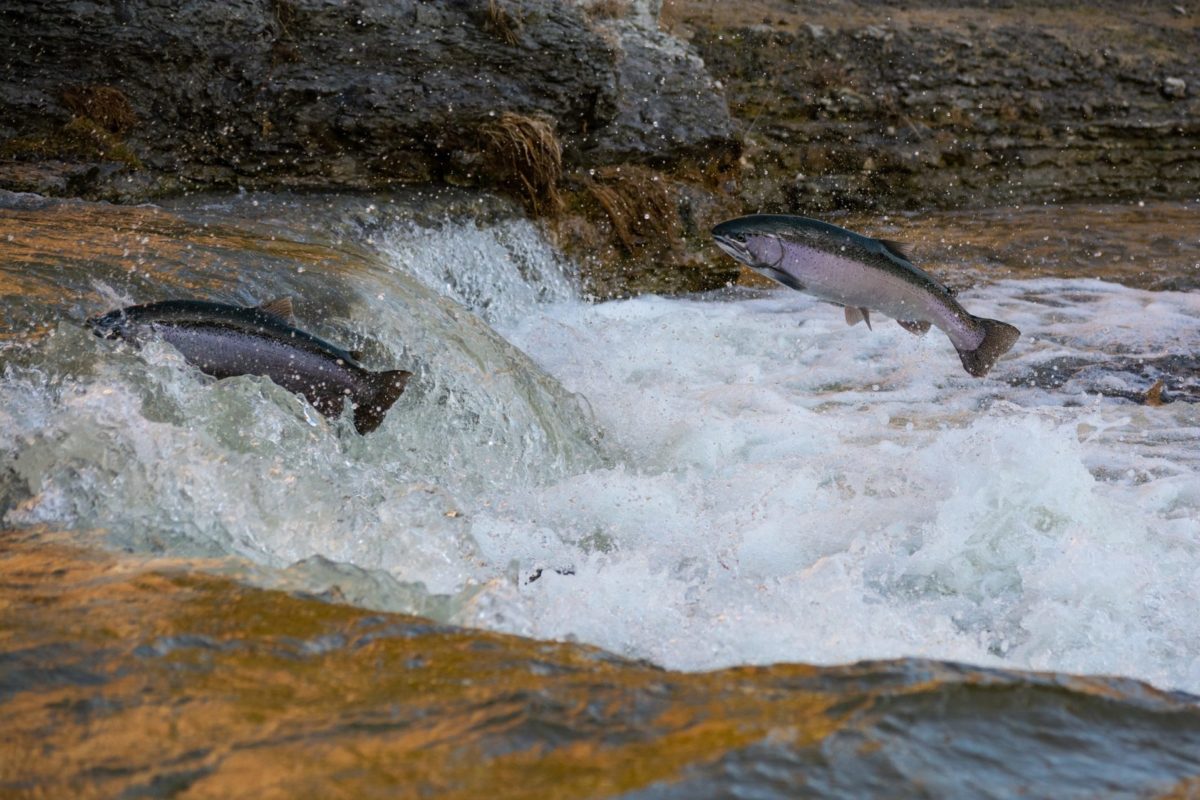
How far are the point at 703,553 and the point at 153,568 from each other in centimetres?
168

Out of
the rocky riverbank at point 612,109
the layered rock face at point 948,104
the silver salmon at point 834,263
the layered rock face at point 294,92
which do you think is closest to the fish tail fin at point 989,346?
the silver salmon at point 834,263

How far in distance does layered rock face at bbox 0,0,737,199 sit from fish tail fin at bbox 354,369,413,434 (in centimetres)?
436

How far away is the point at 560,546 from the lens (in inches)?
142

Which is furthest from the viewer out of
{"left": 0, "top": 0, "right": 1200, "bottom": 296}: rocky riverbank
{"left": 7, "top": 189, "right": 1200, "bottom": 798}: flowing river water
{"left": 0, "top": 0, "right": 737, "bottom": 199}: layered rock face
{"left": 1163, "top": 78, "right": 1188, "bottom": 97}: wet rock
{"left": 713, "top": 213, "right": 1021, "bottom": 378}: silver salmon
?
{"left": 1163, "top": 78, "right": 1188, "bottom": 97}: wet rock

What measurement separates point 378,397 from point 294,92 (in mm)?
5084

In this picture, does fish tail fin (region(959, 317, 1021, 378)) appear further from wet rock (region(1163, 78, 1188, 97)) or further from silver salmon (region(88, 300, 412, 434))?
wet rock (region(1163, 78, 1188, 97))

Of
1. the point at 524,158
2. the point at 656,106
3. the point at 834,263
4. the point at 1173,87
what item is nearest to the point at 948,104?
the point at 1173,87

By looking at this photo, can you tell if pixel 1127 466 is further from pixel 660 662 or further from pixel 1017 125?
pixel 1017 125

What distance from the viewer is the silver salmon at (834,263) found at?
433cm

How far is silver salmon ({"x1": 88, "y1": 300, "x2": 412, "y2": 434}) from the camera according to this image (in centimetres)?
367

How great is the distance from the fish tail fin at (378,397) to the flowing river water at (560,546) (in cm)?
13

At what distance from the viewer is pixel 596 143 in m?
9.16

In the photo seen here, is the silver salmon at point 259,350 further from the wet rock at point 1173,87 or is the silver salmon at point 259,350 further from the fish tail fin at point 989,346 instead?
the wet rock at point 1173,87

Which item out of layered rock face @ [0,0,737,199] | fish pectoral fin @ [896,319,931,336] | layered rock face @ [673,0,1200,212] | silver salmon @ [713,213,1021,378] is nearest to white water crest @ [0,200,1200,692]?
fish pectoral fin @ [896,319,931,336]
